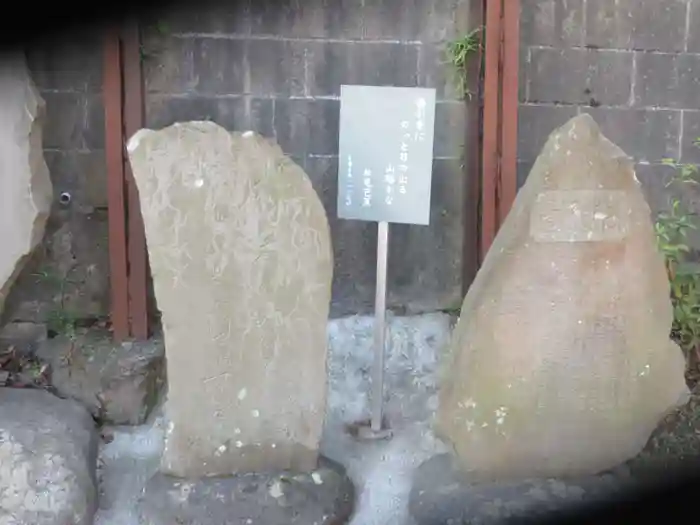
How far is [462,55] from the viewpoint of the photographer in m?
3.18

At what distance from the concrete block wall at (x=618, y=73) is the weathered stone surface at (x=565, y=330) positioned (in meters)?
1.10

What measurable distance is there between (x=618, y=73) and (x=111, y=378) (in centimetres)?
232

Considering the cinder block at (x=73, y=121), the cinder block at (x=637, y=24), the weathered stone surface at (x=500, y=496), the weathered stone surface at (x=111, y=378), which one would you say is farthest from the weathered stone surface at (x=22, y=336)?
the cinder block at (x=637, y=24)

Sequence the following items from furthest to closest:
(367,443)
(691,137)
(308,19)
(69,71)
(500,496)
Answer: (691,137) < (308,19) < (69,71) < (367,443) < (500,496)

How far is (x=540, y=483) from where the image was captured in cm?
228

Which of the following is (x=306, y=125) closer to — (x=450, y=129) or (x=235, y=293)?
(x=450, y=129)

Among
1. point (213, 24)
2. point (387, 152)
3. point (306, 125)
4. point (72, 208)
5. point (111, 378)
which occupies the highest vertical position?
point (213, 24)

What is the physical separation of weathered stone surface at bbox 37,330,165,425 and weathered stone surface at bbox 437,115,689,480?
1.10 meters

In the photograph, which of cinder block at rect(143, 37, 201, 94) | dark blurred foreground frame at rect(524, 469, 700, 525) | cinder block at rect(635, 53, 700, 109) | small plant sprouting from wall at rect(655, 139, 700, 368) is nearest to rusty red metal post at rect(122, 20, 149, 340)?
cinder block at rect(143, 37, 201, 94)

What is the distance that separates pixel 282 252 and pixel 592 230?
0.87 m

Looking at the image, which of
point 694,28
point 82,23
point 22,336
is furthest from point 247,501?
point 694,28

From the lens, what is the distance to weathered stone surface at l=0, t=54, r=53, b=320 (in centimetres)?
278

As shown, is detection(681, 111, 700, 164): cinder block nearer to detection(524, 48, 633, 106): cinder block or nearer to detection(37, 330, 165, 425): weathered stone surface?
detection(524, 48, 633, 106): cinder block

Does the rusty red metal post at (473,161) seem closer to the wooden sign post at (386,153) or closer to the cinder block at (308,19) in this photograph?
the cinder block at (308,19)
